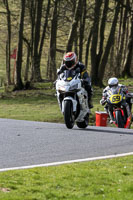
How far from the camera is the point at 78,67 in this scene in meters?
13.2

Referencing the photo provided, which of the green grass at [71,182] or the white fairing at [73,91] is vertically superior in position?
the green grass at [71,182]

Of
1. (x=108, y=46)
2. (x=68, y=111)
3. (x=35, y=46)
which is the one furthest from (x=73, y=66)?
(x=35, y=46)

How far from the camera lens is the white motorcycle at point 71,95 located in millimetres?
12688

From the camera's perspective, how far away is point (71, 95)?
42.5ft

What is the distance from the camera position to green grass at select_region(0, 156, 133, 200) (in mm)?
6156

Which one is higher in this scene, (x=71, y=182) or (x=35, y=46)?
(x=71, y=182)

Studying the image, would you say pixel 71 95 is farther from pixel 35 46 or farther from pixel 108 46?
pixel 35 46

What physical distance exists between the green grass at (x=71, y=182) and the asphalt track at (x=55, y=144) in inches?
31.3

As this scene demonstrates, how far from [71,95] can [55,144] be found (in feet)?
8.42

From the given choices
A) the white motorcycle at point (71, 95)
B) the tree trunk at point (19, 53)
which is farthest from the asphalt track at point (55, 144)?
the tree trunk at point (19, 53)

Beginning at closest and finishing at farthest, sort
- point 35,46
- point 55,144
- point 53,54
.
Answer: point 55,144, point 35,46, point 53,54

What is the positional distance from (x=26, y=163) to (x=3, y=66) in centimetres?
10192

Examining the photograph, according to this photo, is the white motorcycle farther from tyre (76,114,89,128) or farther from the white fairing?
tyre (76,114,89,128)

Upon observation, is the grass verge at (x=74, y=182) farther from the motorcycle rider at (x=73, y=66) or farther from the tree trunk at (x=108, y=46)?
the tree trunk at (x=108, y=46)
